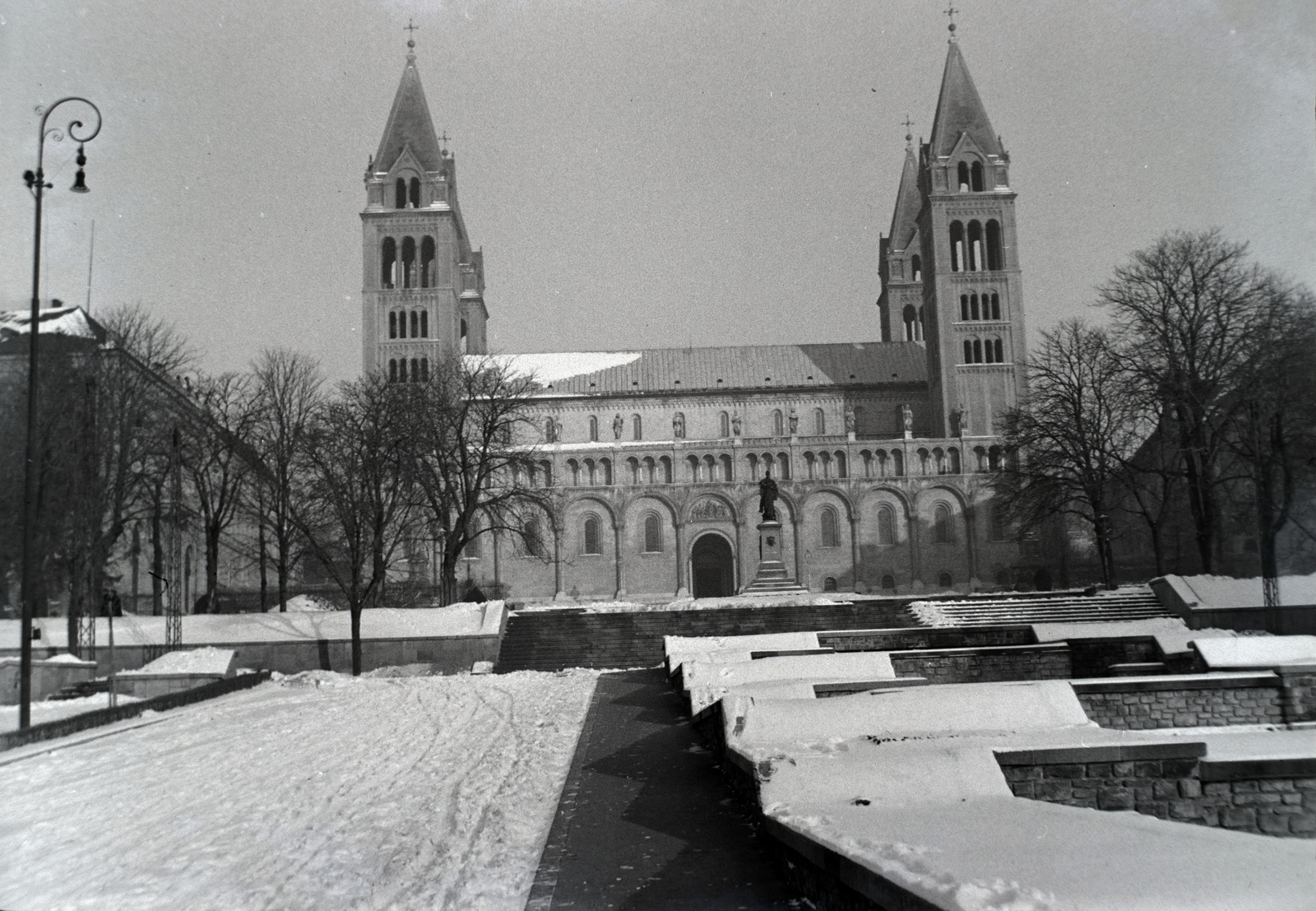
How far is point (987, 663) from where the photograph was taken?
18312mm

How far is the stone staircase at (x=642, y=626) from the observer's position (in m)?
29.9

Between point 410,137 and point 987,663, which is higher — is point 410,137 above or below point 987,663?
above

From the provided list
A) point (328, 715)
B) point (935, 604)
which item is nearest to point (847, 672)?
point (328, 715)

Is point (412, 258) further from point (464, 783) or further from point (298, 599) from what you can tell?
point (464, 783)

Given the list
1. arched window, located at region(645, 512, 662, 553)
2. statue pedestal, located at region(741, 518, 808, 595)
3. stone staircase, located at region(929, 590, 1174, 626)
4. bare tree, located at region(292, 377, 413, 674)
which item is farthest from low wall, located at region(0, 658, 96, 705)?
arched window, located at region(645, 512, 662, 553)

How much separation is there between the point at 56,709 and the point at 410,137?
5337 centimetres

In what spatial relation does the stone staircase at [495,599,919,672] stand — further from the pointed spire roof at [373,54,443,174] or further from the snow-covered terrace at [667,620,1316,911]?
the pointed spire roof at [373,54,443,174]

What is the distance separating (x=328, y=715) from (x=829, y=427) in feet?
180

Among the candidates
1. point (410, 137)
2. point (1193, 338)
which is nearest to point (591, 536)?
point (410, 137)

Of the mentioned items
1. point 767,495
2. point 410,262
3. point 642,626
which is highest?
point 410,262

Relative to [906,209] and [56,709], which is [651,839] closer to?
[56,709]

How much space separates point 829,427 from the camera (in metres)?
68.8

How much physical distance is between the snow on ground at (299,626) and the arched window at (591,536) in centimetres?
2998

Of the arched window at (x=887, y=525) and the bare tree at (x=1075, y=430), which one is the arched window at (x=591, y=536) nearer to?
the arched window at (x=887, y=525)
